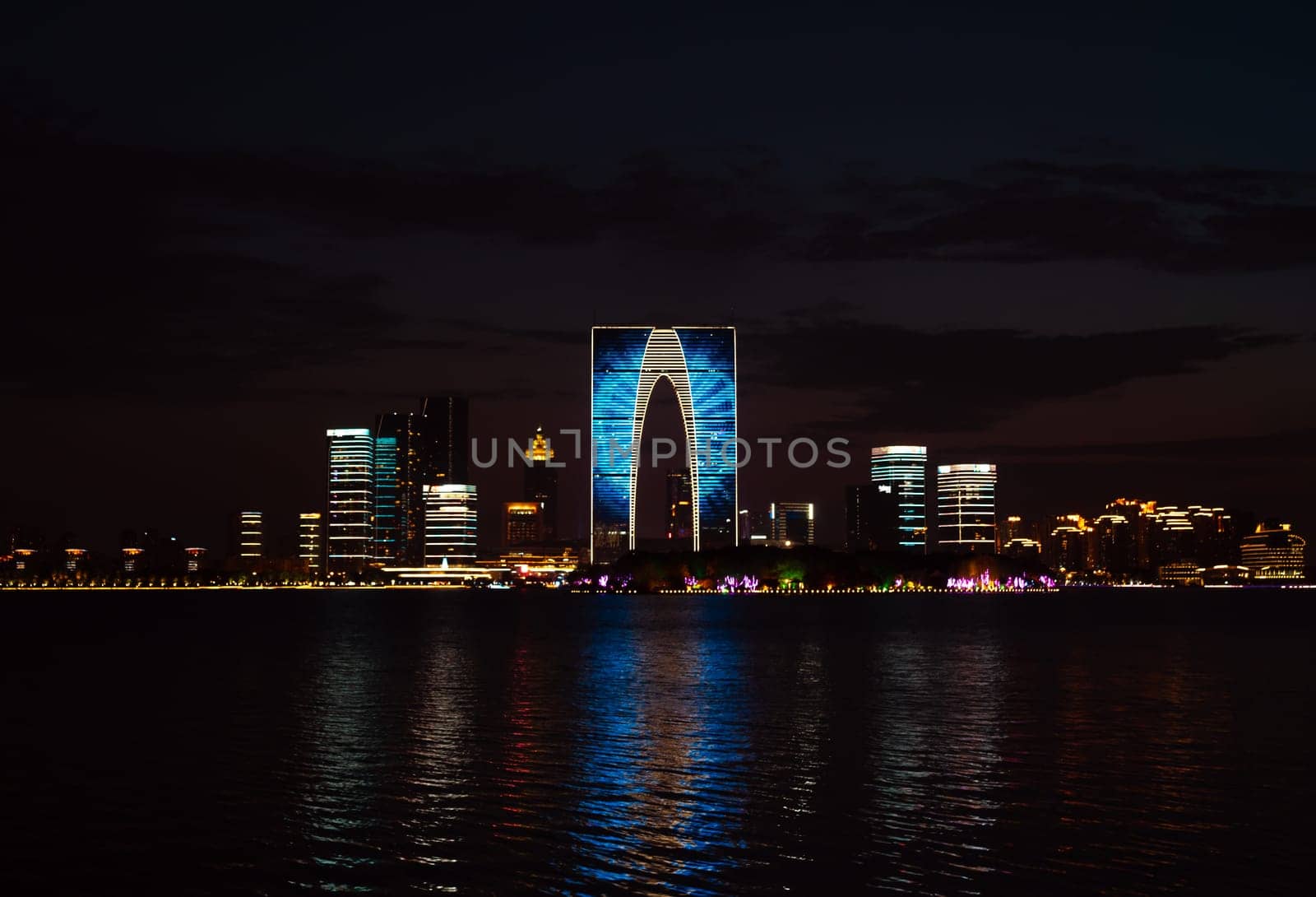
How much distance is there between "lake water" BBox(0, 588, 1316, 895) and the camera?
81.3 feet

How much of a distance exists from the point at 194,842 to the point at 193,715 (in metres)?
21.3

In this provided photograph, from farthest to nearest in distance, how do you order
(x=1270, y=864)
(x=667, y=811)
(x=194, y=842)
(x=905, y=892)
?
1. (x=667, y=811)
2. (x=194, y=842)
3. (x=1270, y=864)
4. (x=905, y=892)

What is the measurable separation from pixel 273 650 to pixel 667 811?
61746 mm

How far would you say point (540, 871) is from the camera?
2441 cm

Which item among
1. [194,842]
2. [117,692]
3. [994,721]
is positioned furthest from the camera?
[117,692]

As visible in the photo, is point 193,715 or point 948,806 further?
point 193,715

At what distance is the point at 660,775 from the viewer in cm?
3409

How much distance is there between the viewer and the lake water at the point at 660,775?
24766 mm

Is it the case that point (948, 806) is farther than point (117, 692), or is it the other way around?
point (117, 692)

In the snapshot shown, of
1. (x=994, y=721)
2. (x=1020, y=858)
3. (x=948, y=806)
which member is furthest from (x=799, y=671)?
(x=1020, y=858)

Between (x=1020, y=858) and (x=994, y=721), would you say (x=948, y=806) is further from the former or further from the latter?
(x=994, y=721)

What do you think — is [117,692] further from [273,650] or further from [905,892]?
[905,892]

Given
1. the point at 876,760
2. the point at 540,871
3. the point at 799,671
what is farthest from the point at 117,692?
the point at 540,871

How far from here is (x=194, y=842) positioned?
27.1m
